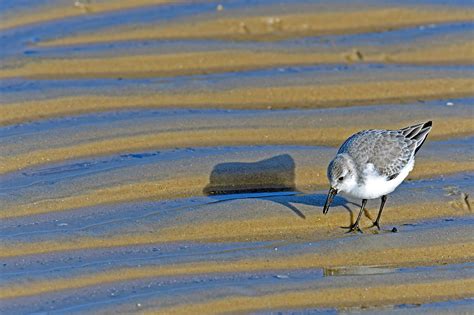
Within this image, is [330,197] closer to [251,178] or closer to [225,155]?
[251,178]

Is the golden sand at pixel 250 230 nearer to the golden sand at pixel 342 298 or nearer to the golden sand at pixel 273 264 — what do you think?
the golden sand at pixel 273 264

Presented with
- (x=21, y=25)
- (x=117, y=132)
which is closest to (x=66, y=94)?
(x=117, y=132)

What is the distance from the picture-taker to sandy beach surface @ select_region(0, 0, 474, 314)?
5.93m

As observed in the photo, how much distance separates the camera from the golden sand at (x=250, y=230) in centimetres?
634

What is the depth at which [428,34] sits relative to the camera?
9.08 m

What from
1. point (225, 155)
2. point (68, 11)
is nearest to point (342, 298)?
point (225, 155)

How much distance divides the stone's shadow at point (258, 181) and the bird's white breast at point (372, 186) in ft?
1.10

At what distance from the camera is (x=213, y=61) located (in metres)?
8.66

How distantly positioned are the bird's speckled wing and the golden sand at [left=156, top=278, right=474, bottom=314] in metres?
1.03

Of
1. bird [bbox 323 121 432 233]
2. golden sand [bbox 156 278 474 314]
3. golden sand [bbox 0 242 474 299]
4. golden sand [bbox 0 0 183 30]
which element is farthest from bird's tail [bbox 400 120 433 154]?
golden sand [bbox 0 0 183 30]

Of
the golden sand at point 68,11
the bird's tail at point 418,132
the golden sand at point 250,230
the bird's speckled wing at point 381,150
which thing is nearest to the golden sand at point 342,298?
the golden sand at point 250,230

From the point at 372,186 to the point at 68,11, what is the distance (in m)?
3.92

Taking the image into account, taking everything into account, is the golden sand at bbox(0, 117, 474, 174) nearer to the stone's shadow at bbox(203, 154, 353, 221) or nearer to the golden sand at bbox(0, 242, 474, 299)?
the stone's shadow at bbox(203, 154, 353, 221)

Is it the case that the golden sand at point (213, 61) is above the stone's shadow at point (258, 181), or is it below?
above
